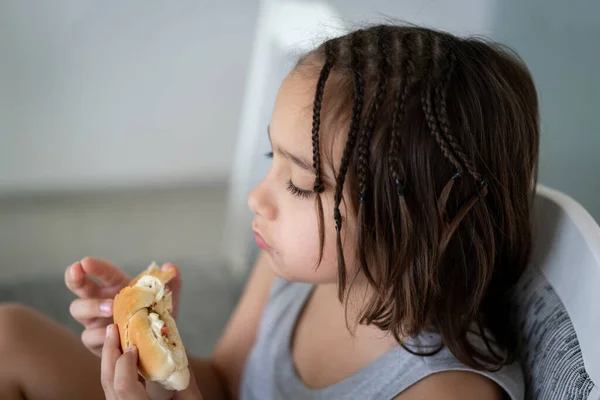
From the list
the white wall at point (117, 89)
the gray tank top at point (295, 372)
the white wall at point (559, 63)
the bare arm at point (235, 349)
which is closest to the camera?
the gray tank top at point (295, 372)

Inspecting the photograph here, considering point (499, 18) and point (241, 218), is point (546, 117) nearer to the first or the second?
point (499, 18)

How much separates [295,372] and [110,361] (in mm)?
254

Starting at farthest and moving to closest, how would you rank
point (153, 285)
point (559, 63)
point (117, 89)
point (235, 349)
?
point (117, 89), point (559, 63), point (235, 349), point (153, 285)

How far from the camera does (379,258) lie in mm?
622

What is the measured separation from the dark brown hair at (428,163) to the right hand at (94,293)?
11.0 inches

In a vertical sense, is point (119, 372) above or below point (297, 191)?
below

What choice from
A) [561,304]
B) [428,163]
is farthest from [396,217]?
[561,304]

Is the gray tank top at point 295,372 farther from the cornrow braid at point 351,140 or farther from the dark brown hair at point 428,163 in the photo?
the cornrow braid at point 351,140

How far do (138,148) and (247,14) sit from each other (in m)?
0.45

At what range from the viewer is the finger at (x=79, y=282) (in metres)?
0.74

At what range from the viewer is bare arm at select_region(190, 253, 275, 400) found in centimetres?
85

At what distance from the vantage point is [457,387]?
0.64 metres

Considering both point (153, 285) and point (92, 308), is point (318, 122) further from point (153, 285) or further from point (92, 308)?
point (92, 308)

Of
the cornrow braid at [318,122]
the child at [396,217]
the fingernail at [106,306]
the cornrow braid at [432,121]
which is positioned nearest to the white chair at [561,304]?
the child at [396,217]
